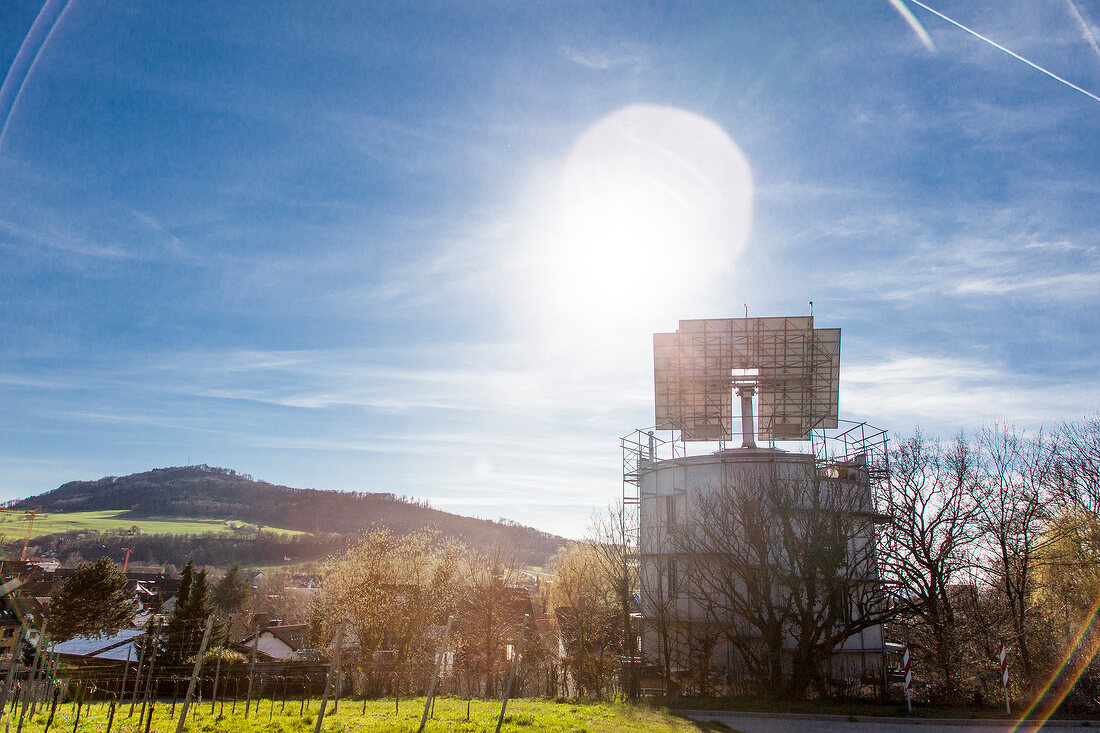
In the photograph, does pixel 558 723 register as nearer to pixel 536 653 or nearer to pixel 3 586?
pixel 536 653

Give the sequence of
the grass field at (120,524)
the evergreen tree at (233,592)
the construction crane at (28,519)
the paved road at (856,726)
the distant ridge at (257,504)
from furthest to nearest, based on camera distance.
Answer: the distant ridge at (257,504) < the grass field at (120,524) < the construction crane at (28,519) < the evergreen tree at (233,592) < the paved road at (856,726)

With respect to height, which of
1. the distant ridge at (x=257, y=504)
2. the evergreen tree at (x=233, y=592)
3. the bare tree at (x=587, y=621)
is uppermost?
the distant ridge at (x=257, y=504)

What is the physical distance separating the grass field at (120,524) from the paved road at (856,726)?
6178 inches

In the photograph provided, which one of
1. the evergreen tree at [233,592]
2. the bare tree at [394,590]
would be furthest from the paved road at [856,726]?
the evergreen tree at [233,592]

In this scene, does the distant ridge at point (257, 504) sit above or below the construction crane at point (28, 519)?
above

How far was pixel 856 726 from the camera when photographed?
1705 centimetres

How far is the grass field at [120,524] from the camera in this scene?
141125mm

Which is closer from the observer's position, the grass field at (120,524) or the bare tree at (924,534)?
the bare tree at (924,534)

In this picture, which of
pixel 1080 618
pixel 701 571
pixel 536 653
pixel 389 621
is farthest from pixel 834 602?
pixel 389 621

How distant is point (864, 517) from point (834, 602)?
210 inches

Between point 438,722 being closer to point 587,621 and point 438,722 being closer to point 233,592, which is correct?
point 587,621

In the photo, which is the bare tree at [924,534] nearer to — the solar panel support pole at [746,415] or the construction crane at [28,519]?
the solar panel support pole at [746,415]

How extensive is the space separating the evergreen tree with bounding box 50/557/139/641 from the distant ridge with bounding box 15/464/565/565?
349 ft

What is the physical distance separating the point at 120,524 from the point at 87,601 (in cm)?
13219
